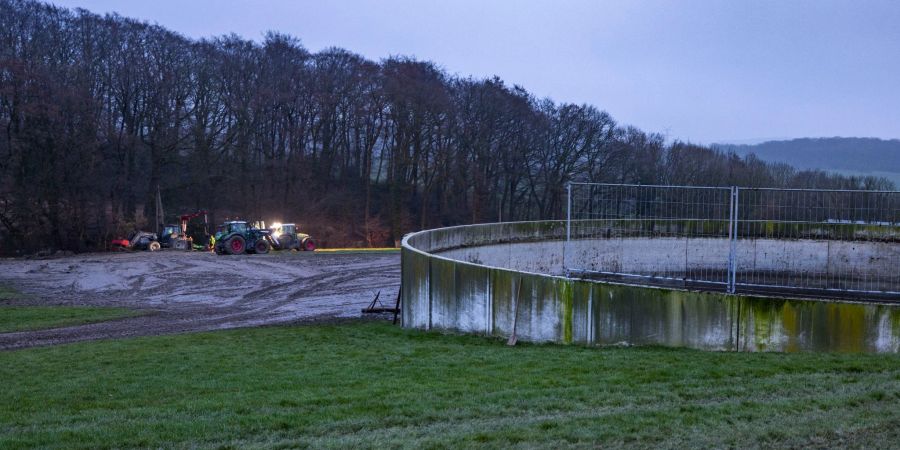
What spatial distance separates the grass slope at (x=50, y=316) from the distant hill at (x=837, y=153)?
58.1 m

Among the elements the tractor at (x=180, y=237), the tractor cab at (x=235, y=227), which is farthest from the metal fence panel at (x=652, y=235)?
the tractor at (x=180, y=237)

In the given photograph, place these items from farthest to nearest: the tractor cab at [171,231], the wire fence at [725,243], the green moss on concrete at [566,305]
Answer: the tractor cab at [171,231] → the wire fence at [725,243] → the green moss on concrete at [566,305]

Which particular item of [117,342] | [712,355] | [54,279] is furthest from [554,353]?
[54,279]

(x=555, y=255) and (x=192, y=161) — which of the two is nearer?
(x=555, y=255)

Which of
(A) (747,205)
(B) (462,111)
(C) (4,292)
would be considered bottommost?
(C) (4,292)

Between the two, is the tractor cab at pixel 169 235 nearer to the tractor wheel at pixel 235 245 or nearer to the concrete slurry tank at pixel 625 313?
the tractor wheel at pixel 235 245

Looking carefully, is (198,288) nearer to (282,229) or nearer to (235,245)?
(235,245)

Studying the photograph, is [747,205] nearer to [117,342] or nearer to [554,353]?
[554,353]

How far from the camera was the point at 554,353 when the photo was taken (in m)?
11.9

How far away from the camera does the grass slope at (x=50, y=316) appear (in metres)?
18.8

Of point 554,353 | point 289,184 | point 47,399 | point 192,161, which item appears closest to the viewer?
point 47,399

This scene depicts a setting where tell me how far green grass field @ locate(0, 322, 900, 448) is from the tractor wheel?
2484 cm

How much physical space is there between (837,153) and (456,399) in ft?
326

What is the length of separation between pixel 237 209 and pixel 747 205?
41.5 metres
